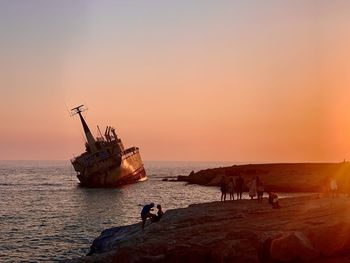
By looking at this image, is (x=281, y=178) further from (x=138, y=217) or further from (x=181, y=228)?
(x=181, y=228)

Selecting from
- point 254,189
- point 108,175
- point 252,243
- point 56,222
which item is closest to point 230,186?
point 254,189

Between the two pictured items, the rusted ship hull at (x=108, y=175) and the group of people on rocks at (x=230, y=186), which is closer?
the group of people on rocks at (x=230, y=186)

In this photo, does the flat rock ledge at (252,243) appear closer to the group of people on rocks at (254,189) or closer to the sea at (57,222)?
the group of people on rocks at (254,189)

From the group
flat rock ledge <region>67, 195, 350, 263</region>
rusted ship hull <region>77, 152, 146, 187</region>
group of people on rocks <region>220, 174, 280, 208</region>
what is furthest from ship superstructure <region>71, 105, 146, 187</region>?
flat rock ledge <region>67, 195, 350, 263</region>

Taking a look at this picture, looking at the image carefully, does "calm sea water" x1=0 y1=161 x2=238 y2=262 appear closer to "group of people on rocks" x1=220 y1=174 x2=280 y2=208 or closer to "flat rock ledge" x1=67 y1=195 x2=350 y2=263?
"group of people on rocks" x1=220 y1=174 x2=280 y2=208

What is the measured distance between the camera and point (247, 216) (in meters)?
24.1

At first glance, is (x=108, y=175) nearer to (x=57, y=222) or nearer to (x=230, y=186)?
(x=57, y=222)

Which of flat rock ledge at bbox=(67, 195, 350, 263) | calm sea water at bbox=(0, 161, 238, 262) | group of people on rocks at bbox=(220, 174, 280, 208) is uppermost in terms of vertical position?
group of people on rocks at bbox=(220, 174, 280, 208)

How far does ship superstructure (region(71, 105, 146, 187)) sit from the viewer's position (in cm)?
9619

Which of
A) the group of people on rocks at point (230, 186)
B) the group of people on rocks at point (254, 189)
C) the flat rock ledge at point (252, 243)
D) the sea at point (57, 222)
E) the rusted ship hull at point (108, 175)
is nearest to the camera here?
the flat rock ledge at point (252, 243)

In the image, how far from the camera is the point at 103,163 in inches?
3780

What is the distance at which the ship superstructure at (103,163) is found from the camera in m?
96.2

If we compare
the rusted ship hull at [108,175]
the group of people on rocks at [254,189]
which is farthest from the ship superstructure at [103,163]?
the group of people on rocks at [254,189]

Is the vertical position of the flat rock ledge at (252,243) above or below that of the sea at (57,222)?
above
